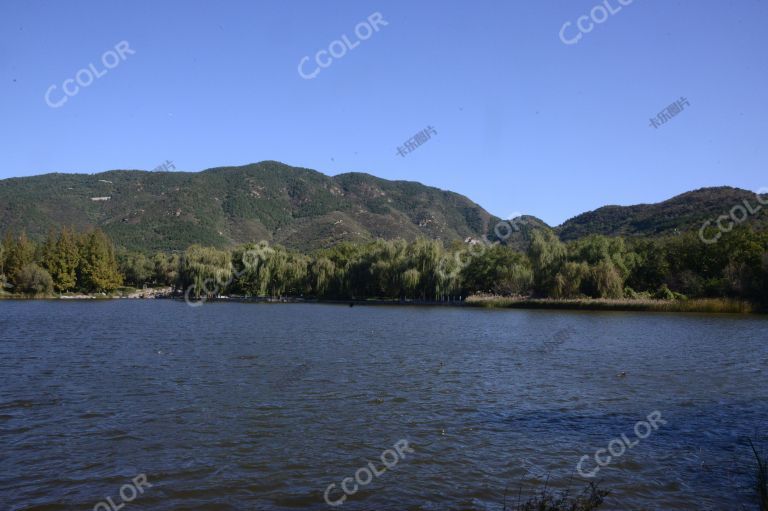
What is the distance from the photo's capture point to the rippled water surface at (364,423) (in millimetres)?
9500

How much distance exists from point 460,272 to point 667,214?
320 ft

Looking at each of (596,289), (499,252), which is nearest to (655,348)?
(596,289)

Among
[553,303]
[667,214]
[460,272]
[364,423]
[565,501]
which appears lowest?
[565,501]

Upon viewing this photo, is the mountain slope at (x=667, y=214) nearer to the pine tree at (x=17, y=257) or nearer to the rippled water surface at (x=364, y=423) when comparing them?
the rippled water surface at (x=364, y=423)

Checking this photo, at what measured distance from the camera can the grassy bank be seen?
56.4 m

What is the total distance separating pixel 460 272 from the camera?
287 feet

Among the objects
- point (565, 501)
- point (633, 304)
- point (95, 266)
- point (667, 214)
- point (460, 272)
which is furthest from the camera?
point (667, 214)

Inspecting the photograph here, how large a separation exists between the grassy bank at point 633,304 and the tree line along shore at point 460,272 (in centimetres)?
13

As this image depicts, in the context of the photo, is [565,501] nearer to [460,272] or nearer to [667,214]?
[460,272]

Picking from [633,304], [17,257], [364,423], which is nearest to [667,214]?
[633,304]

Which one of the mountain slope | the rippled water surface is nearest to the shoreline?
the rippled water surface

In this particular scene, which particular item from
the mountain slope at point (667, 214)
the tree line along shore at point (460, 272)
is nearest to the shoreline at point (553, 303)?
the tree line along shore at point (460, 272)

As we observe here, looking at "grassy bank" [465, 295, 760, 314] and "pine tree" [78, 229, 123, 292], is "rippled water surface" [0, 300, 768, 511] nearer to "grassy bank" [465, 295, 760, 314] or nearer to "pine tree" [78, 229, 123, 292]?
"grassy bank" [465, 295, 760, 314]

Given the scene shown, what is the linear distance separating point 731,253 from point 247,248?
273 ft
